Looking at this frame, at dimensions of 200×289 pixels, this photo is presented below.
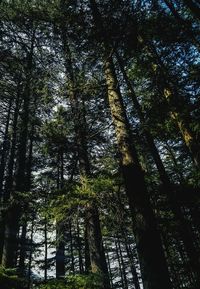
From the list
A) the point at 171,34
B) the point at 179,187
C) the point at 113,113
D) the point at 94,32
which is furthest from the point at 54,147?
the point at 171,34

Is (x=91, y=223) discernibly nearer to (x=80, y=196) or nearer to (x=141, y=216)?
(x=80, y=196)

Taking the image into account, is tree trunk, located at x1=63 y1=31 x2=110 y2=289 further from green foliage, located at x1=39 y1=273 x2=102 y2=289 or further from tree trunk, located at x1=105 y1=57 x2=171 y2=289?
green foliage, located at x1=39 y1=273 x2=102 y2=289

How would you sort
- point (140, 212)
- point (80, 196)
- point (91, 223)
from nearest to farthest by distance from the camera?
point (140, 212), point (80, 196), point (91, 223)

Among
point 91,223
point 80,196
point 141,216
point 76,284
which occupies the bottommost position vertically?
point 76,284

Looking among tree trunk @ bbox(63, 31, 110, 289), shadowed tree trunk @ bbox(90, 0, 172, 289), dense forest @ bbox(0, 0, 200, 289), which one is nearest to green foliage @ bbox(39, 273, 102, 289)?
dense forest @ bbox(0, 0, 200, 289)

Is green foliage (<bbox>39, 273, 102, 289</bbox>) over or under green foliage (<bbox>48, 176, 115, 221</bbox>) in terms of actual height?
under

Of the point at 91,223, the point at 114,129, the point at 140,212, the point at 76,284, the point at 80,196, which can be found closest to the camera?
the point at 76,284

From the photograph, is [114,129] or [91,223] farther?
[91,223]

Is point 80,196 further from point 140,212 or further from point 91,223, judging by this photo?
point 91,223

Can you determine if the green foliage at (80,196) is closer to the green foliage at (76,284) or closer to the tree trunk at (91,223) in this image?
the tree trunk at (91,223)

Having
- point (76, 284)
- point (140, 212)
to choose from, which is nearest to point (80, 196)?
point (140, 212)

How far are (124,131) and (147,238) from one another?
105 inches

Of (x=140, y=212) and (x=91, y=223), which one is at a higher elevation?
(x=91, y=223)

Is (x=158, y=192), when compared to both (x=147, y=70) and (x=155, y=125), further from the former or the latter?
(x=147, y=70)
